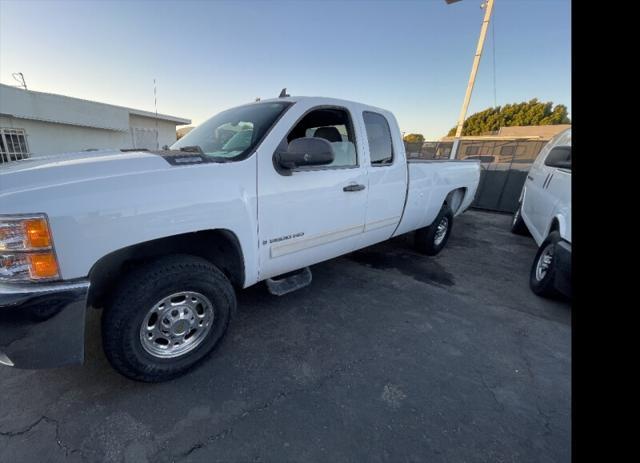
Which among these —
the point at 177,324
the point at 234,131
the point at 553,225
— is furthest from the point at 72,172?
the point at 553,225

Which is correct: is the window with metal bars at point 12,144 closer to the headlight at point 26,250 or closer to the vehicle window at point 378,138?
the headlight at point 26,250

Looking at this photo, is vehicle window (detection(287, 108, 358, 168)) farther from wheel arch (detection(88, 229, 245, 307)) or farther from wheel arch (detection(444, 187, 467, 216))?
wheel arch (detection(444, 187, 467, 216))

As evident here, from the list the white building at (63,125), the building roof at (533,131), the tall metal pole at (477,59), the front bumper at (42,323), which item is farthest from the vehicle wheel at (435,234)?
the building roof at (533,131)

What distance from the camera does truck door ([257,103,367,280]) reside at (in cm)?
226

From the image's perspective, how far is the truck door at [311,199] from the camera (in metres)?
2.26

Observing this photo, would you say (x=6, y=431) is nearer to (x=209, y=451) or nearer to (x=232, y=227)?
(x=209, y=451)

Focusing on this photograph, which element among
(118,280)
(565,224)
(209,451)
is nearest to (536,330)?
(565,224)

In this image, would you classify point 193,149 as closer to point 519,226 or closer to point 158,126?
point 519,226

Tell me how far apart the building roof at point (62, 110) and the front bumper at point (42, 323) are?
55.4 feet

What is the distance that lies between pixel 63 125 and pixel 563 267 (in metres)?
20.0
